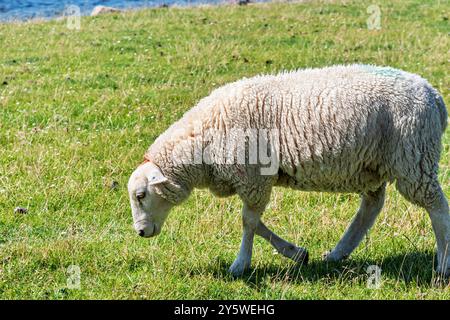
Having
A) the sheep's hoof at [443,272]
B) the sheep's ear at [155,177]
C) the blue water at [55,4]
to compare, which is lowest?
the sheep's hoof at [443,272]

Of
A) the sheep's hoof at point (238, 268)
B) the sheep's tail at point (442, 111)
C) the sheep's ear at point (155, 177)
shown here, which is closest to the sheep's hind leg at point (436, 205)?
the sheep's tail at point (442, 111)

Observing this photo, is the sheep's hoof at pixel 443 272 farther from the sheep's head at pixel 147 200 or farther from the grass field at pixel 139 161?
the sheep's head at pixel 147 200

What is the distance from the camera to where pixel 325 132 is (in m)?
6.19

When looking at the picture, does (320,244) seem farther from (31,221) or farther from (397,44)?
(397,44)

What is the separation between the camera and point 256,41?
16391 mm

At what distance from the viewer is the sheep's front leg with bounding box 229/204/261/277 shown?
6.48 m

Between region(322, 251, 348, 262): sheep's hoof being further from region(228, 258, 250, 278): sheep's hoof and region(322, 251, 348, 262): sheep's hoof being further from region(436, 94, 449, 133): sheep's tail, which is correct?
region(436, 94, 449, 133): sheep's tail

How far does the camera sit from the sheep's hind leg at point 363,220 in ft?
22.4

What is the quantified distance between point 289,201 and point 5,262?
9.74 feet

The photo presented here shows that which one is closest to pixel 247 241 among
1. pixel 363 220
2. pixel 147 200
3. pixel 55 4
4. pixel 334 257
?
pixel 334 257

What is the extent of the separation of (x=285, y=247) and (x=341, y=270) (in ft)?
1.70

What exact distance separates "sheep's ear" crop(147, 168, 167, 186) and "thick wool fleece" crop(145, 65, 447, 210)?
0.25 ft

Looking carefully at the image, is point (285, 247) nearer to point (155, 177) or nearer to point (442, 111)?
point (155, 177)

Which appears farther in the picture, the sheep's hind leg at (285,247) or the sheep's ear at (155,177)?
the sheep's hind leg at (285,247)
